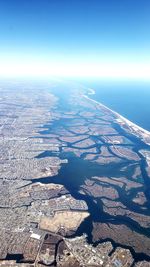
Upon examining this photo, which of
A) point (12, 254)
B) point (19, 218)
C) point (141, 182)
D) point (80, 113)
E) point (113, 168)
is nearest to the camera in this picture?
point (12, 254)

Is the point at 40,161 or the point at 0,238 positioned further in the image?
the point at 40,161

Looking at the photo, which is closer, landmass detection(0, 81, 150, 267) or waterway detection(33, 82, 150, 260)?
landmass detection(0, 81, 150, 267)

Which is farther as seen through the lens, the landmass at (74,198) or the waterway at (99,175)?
the waterway at (99,175)

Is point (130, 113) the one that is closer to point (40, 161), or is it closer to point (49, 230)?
point (40, 161)

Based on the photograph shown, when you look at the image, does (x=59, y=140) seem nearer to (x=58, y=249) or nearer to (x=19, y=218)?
(x=19, y=218)

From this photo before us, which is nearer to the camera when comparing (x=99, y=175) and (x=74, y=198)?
(x=74, y=198)

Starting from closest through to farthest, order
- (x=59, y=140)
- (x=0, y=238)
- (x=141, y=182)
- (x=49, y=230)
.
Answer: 1. (x=0, y=238)
2. (x=49, y=230)
3. (x=141, y=182)
4. (x=59, y=140)

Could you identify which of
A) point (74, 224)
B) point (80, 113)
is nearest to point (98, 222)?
point (74, 224)

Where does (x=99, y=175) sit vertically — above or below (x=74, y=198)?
above

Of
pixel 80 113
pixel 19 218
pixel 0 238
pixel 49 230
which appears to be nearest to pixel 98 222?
pixel 49 230
